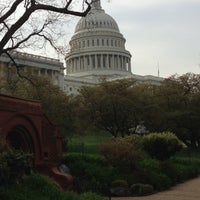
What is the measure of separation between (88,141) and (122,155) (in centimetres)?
4058

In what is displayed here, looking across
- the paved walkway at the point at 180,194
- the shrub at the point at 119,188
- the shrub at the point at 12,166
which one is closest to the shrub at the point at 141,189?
the shrub at the point at 119,188

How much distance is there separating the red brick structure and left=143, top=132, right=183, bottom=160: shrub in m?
8.12

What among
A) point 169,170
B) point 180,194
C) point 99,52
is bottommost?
point 180,194

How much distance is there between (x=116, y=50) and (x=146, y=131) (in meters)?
86.1

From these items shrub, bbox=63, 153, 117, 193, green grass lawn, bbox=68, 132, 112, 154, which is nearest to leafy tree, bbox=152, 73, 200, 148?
green grass lawn, bbox=68, 132, 112, 154

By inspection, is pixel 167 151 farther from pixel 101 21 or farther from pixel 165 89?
pixel 101 21

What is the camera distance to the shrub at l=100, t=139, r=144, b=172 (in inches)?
1012

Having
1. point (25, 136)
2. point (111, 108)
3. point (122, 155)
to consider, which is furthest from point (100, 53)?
point (25, 136)

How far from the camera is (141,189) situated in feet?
78.2

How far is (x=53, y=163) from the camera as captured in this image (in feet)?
75.0

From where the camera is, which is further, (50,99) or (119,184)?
(50,99)

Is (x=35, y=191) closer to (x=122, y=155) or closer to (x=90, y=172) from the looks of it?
(x=90, y=172)

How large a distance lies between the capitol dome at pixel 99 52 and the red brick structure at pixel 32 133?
117239 millimetres

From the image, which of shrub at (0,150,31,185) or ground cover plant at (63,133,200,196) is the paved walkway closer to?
ground cover plant at (63,133,200,196)
